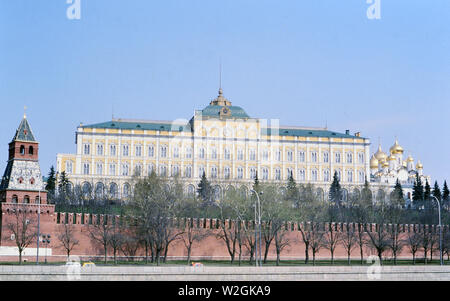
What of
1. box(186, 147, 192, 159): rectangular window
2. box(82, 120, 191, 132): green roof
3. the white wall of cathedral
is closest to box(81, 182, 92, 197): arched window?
the white wall of cathedral

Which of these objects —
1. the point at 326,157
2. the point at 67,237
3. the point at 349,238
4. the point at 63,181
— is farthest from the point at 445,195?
the point at 67,237

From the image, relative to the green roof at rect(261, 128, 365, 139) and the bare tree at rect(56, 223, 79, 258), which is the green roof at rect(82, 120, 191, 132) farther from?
the bare tree at rect(56, 223, 79, 258)

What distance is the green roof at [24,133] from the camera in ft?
198

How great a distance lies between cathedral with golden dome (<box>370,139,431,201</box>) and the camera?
118 metres

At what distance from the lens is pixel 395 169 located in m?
120

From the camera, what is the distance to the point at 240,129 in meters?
109

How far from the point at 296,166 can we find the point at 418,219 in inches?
1497

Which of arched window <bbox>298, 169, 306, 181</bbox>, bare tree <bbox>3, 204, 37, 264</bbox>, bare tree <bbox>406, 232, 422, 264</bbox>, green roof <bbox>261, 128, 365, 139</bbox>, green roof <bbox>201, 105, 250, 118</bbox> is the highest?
green roof <bbox>201, 105, 250, 118</bbox>

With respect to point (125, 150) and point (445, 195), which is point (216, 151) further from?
point (445, 195)

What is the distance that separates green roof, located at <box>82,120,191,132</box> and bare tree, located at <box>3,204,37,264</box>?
160ft

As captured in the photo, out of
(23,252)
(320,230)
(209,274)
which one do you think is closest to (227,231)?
(320,230)

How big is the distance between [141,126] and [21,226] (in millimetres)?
51783
